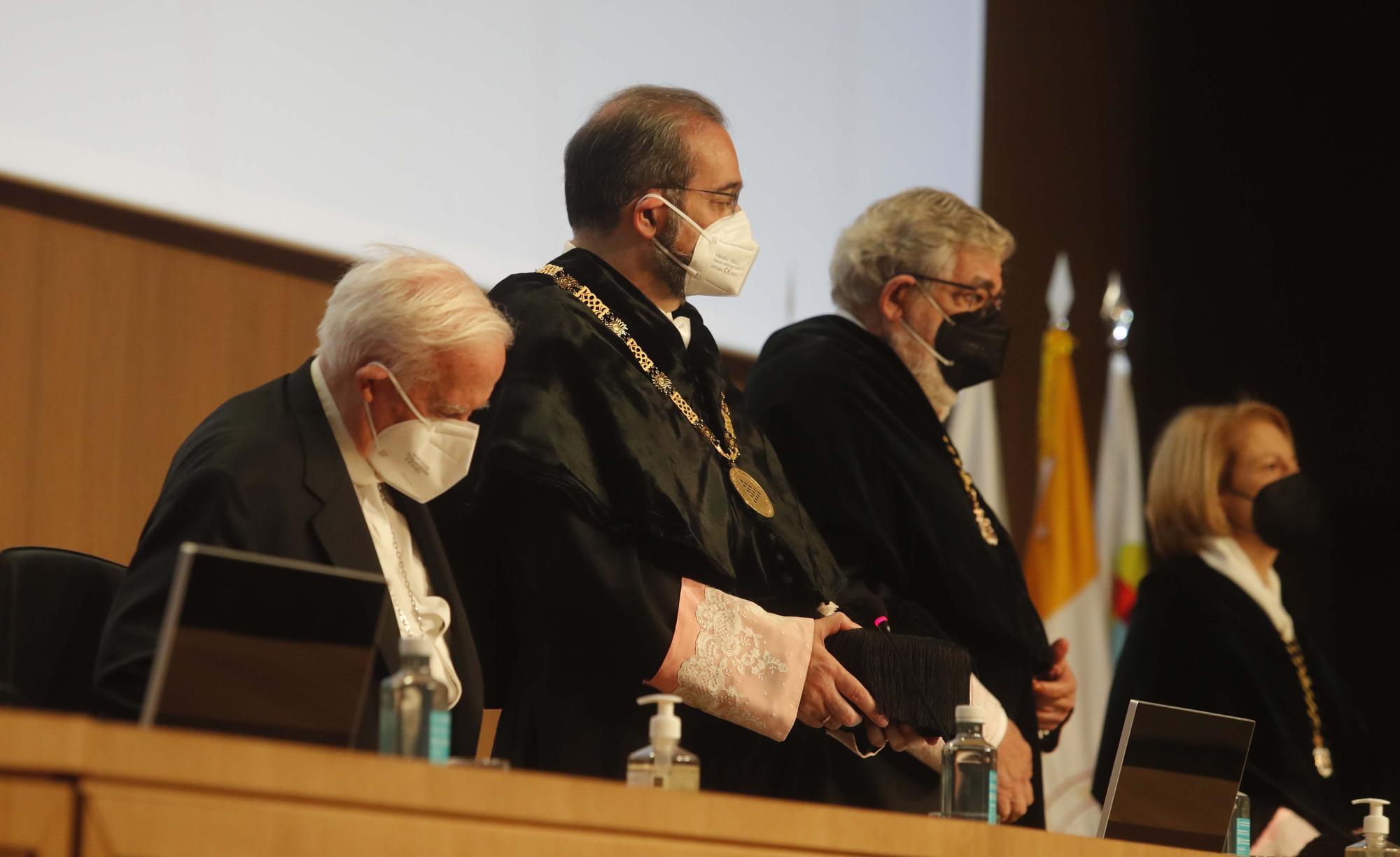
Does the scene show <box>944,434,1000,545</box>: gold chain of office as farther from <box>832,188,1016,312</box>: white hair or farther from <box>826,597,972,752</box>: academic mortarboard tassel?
<box>826,597,972,752</box>: academic mortarboard tassel

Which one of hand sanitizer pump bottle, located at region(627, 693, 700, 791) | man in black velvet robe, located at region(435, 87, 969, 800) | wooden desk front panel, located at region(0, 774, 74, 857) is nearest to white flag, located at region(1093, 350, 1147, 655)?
man in black velvet robe, located at region(435, 87, 969, 800)

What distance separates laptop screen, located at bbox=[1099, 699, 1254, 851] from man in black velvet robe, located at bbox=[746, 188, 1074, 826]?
2.41 feet

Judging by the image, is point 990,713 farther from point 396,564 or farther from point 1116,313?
point 1116,313

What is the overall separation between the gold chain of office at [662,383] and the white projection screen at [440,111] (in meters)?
1.26

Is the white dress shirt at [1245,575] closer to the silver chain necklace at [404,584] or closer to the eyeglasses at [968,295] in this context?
the eyeglasses at [968,295]

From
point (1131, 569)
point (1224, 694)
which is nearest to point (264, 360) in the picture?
point (1224, 694)

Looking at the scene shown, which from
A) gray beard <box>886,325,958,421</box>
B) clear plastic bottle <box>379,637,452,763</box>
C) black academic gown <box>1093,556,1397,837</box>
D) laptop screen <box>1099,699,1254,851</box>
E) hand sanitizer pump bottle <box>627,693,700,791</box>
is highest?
gray beard <box>886,325,958,421</box>

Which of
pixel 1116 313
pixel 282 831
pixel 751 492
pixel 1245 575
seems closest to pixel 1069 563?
pixel 1116 313

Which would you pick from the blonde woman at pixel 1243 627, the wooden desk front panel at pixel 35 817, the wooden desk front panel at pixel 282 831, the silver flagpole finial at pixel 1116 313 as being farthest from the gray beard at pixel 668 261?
the silver flagpole finial at pixel 1116 313

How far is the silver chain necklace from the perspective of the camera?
2.51 metres

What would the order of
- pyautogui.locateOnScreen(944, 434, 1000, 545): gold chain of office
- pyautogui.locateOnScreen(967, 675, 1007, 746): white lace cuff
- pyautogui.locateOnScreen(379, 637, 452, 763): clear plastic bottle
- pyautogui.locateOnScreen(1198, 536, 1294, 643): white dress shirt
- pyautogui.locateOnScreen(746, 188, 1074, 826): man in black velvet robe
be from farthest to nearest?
pyautogui.locateOnScreen(1198, 536, 1294, 643): white dress shirt < pyautogui.locateOnScreen(944, 434, 1000, 545): gold chain of office < pyautogui.locateOnScreen(746, 188, 1074, 826): man in black velvet robe < pyautogui.locateOnScreen(967, 675, 1007, 746): white lace cuff < pyautogui.locateOnScreen(379, 637, 452, 763): clear plastic bottle

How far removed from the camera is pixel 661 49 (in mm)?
4988

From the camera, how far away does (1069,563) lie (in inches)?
237

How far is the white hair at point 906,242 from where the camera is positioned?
3.77m
